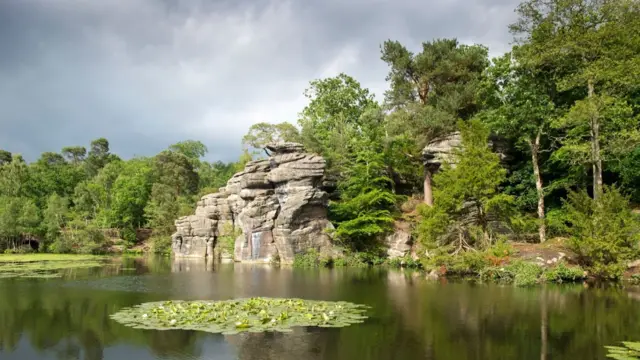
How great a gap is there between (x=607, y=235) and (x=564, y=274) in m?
2.66

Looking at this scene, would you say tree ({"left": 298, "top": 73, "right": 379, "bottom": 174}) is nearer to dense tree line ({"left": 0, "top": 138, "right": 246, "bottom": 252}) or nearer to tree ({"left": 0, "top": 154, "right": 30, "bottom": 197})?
dense tree line ({"left": 0, "top": 138, "right": 246, "bottom": 252})

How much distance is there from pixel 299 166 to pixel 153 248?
25075 mm

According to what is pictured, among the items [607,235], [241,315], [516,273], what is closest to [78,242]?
[241,315]

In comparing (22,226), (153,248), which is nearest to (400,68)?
(153,248)

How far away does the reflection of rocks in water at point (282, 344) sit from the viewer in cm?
1062

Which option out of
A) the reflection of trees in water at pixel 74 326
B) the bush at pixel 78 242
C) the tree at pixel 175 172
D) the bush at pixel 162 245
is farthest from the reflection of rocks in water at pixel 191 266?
the tree at pixel 175 172

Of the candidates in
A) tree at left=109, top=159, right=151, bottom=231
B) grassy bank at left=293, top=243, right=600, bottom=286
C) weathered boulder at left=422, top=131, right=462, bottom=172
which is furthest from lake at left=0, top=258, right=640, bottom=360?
tree at left=109, top=159, right=151, bottom=231

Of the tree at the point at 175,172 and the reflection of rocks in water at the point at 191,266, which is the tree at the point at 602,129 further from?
the tree at the point at 175,172

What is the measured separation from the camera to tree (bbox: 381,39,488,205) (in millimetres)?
34156

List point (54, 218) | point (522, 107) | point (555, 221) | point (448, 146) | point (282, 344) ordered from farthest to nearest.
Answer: point (54, 218)
point (448, 146)
point (522, 107)
point (555, 221)
point (282, 344)

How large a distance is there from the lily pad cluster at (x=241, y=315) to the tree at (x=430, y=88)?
2123 cm

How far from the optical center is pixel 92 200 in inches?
2463

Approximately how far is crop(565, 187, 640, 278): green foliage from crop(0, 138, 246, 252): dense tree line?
1466 inches

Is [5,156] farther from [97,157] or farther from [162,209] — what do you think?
[162,209]
